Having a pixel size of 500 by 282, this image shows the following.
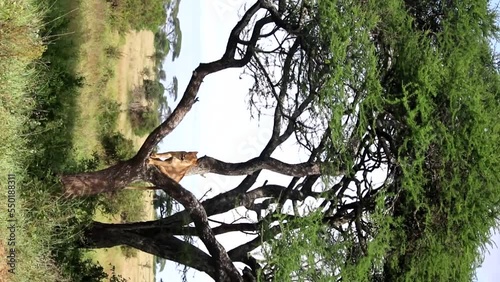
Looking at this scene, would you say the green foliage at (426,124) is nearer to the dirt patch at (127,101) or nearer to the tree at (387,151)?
the tree at (387,151)

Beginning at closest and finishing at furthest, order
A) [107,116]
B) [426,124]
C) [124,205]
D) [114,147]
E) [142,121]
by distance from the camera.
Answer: [426,124] < [124,205] < [114,147] < [107,116] < [142,121]

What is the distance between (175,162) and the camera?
10234 mm

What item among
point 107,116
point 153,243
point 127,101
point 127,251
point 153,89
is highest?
point 153,89

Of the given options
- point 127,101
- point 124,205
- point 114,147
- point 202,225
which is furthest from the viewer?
point 127,101

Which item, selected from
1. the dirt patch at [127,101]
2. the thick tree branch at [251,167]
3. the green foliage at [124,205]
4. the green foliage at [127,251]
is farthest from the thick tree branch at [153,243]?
the green foliage at [127,251]

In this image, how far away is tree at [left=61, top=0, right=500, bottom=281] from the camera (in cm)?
880

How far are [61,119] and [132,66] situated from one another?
6.33 metres

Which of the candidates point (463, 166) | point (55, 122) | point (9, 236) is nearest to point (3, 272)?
point (9, 236)

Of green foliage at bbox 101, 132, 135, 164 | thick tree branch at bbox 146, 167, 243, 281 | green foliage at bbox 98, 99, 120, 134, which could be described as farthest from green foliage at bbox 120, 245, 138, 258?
thick tree branch at bbox 146, 167, 243, 281

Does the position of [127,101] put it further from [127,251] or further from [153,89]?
[127,251]

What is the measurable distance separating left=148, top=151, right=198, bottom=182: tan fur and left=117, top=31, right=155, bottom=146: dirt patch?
682 cm

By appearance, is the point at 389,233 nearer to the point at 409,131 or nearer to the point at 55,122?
the point at 409,131

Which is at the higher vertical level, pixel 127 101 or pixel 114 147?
pixel 127 101

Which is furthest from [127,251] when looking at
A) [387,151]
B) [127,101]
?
[387,151]
